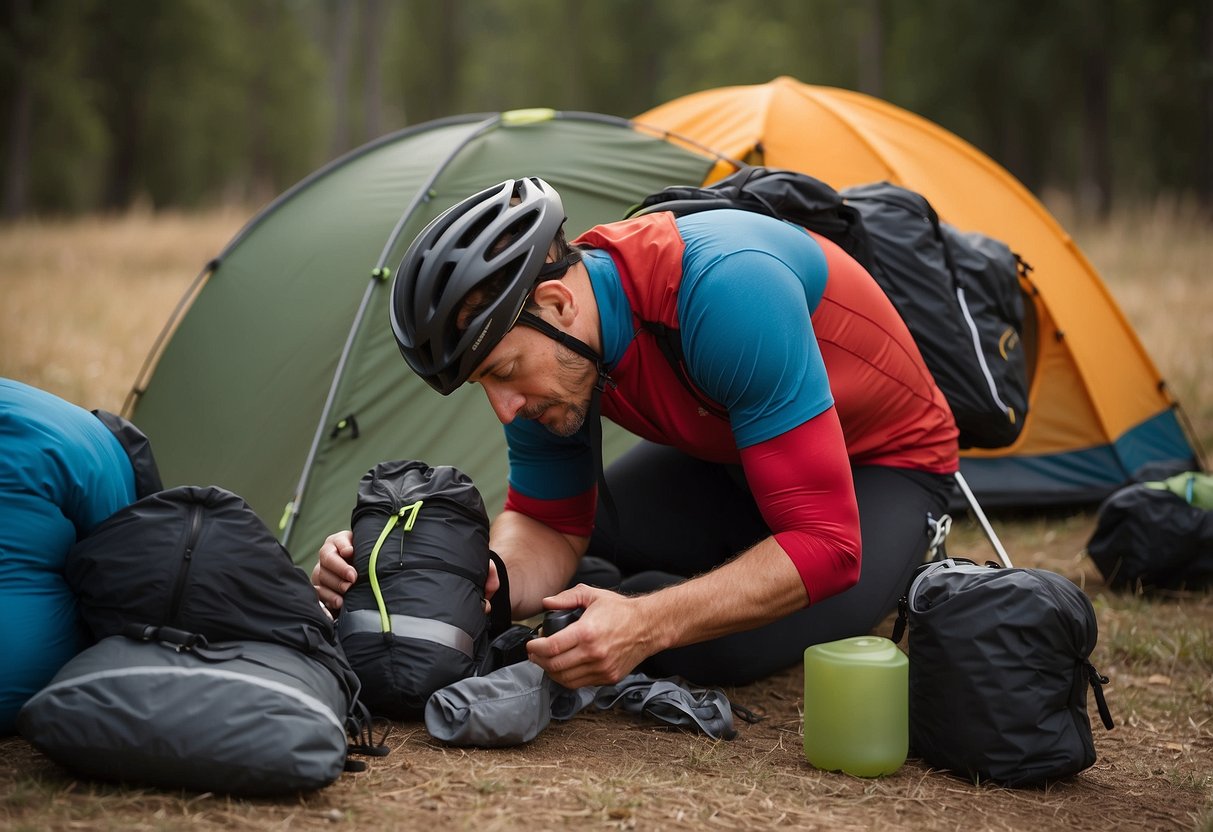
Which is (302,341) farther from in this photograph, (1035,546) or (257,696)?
(1035,546)

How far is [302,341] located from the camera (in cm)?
470

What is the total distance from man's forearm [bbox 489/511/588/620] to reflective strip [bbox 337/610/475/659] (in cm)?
35

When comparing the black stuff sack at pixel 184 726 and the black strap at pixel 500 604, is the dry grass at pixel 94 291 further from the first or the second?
the black stuff sack at pixel 184 726

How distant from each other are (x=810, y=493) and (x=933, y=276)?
3.99 feet

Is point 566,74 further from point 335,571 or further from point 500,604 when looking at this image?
point 335,571

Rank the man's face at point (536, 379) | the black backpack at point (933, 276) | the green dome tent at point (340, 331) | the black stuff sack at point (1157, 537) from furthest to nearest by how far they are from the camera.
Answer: the black stuff sack at point (1157, 537)
the green dome tent at point (340, 331)
the black backpack at point (933, 276)
the man's face at point (536, 379)

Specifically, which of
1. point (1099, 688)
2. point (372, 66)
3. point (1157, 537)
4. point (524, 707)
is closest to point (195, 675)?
point (524, 707)

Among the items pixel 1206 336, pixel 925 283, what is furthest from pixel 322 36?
pixel 925 283

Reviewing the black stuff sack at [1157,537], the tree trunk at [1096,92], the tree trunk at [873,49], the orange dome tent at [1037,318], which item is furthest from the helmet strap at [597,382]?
the tree trunk at [873,49]

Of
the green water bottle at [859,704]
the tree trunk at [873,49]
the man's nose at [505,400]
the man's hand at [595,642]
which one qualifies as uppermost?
the tree trunk at [873,49]

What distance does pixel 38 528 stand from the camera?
254 centimetres

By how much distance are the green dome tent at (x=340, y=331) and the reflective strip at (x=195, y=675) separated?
187cm

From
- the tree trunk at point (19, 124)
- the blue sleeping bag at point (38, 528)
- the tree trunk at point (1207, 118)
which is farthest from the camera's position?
the tree trunk at point (19, 124)

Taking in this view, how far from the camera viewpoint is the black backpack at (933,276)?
3299 mm
